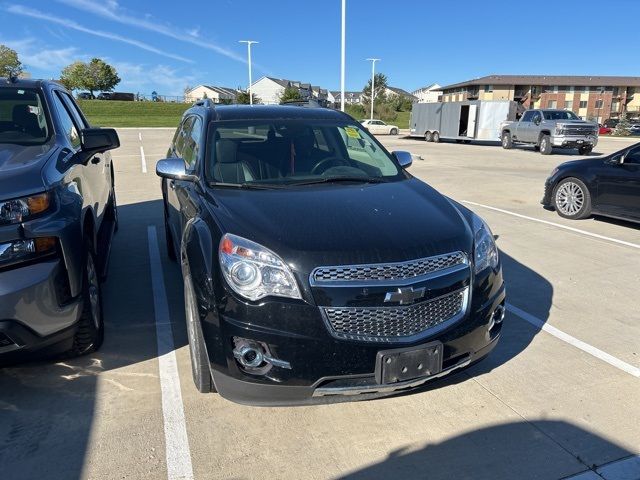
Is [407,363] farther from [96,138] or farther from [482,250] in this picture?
[96,138]

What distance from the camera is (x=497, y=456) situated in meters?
2.60

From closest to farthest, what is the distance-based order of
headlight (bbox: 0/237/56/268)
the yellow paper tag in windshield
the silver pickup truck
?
headlight (bbox: 0/237/56/268) → the yellow paper tag in windshield → the silver pickup truck

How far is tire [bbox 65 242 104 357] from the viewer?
3.19 m

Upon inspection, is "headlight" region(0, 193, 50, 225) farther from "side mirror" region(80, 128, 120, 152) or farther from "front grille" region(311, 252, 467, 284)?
"front grille" region(311, 252, 467, 284)

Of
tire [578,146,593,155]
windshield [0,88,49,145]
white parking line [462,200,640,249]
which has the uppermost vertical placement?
windshield [0,88,49,145]

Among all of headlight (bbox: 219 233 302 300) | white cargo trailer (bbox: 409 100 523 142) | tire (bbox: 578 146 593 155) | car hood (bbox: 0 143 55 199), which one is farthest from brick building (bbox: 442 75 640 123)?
headlight (bbox: 219 233 302 300)

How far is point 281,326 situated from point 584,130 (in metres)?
22.9

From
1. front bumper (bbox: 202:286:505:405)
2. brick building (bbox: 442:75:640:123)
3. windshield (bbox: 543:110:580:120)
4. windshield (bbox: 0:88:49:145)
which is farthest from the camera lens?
brick building (bbox: 442:75:640:123)

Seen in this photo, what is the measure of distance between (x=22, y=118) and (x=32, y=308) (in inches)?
82.4

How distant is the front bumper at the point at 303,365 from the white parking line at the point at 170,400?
1.29 ft

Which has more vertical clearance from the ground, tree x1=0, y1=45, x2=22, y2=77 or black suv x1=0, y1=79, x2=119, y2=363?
tree x1=0, y1=45, x2=22, y2=77

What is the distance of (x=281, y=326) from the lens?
2434 millimetres

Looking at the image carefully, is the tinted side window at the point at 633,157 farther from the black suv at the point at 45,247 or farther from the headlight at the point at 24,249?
the headlight at the point at 24,249

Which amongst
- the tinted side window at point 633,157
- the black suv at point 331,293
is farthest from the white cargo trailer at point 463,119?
the black suv at point 331,293
